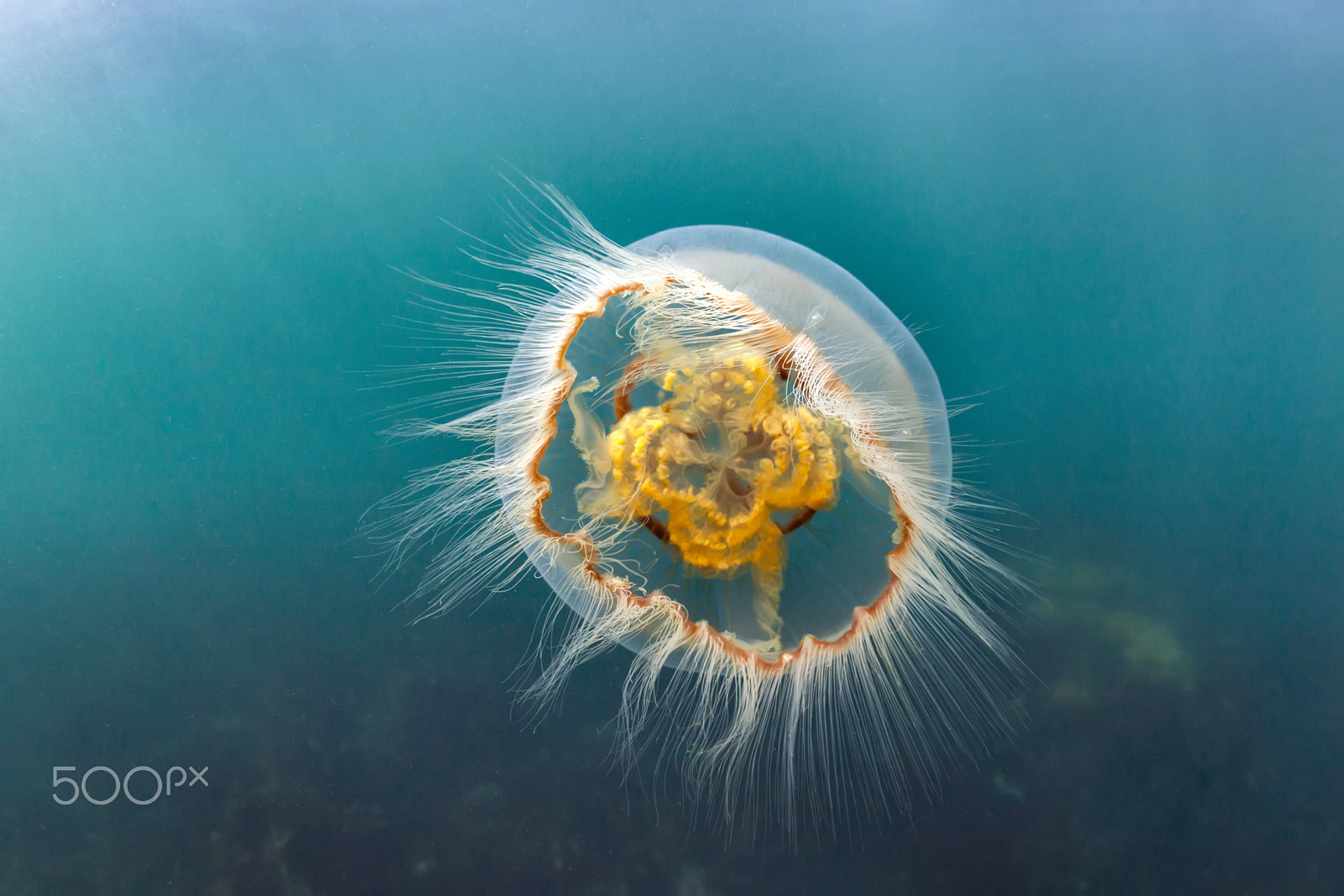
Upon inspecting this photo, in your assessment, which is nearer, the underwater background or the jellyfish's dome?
the jellyfish's dome

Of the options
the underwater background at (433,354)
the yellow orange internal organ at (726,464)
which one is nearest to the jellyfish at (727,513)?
the yellow orange internal organ at (726,464)

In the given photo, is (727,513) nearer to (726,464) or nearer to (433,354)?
(726,464)

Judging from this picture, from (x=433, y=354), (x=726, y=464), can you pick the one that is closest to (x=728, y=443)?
(x=726, y=464)

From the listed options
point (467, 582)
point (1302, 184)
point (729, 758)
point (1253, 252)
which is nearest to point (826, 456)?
point (729, 758)

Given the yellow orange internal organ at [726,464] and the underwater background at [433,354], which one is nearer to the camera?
the yellow orange internal organ at [726,464]

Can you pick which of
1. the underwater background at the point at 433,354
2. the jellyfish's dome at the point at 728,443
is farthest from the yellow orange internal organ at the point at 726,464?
the underwater background at the point at 433,354

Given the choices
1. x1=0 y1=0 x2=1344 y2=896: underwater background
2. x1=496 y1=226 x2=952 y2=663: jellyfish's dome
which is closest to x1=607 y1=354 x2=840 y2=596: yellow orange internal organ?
x1=496 y1=226 x2=952 y2=663: jellyfish's dome

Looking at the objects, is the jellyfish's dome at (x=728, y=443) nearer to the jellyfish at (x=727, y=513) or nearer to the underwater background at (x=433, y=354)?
the jellyfish at (x=727, y=513)

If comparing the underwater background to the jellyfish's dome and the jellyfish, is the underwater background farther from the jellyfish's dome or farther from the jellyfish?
the jellyfish's dome
